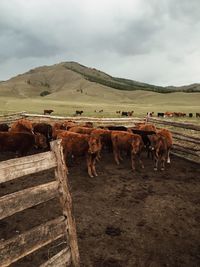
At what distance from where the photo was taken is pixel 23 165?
13.1ft

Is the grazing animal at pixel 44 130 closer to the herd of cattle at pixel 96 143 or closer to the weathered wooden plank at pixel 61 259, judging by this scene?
the herd of cattle at pixel 96 143

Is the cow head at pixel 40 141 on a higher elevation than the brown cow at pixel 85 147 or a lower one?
lower

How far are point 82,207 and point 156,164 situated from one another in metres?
4.50

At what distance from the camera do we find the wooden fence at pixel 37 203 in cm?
372

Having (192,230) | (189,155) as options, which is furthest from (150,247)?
(189,155)

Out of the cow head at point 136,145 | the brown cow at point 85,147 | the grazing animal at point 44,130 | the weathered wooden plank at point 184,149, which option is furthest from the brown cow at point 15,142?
the weathered wooden plank at point 184,149

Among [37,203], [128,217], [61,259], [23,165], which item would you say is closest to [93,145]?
[128,217]

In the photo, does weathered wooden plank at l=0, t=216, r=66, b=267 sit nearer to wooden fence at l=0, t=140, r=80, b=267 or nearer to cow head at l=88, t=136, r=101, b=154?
wooden fence at l=0, t=140, r=80, b=267

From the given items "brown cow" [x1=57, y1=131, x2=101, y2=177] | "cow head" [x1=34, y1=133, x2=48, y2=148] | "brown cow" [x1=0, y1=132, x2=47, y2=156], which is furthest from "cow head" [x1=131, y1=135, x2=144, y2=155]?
"cow head" [x1=34, y1=133, x2=48, y2=148]

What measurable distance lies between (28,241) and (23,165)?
3.09ft

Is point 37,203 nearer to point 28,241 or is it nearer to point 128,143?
point 28,241

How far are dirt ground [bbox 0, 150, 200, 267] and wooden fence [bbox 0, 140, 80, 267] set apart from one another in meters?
1.30

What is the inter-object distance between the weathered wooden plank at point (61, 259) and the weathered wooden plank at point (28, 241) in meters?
0.31

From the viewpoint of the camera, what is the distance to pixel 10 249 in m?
3.71
